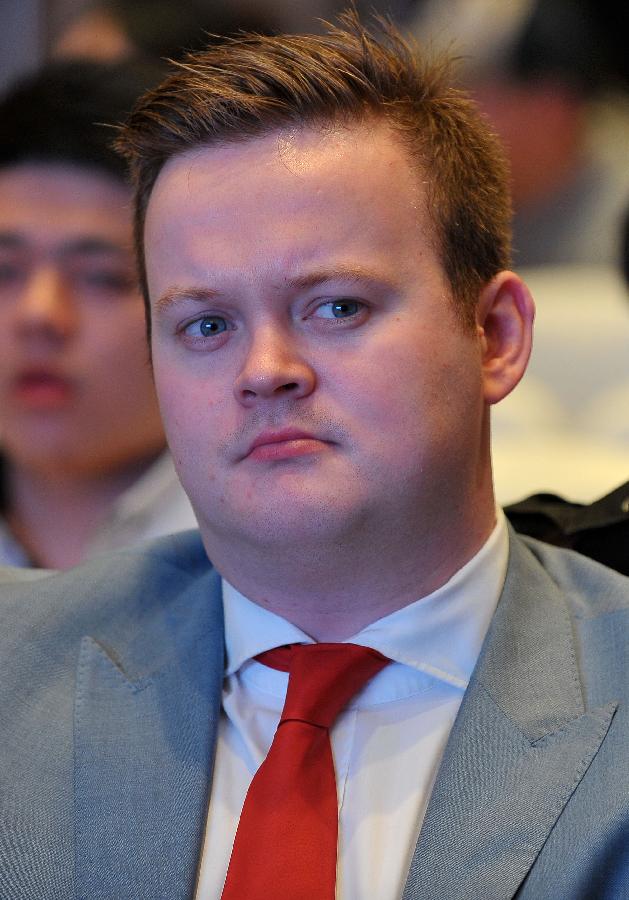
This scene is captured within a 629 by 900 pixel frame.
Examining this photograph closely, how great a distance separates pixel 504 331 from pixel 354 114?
1.08 feet

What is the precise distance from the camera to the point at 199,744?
1.25 metres

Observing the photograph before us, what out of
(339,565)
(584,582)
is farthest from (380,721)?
(584,582)

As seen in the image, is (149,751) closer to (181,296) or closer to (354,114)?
(181,296)

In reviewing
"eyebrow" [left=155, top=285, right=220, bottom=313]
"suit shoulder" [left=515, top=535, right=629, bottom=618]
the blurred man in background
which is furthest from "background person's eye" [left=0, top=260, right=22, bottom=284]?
"suit shoulder" [left=515, top=535, right=629, bottom=618]

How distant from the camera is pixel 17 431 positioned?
6.14 ft

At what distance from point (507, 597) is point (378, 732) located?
0.22 metres

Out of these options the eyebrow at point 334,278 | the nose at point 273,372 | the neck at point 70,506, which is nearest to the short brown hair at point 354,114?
the eyebrow at point 334,278

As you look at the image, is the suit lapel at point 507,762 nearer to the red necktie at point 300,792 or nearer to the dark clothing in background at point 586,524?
the red necktie at point 300,792

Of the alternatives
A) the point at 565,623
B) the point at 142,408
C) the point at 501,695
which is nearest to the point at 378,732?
the point at 501,695

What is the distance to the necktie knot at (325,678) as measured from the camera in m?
1.23

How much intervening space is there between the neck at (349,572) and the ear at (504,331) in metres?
0.16

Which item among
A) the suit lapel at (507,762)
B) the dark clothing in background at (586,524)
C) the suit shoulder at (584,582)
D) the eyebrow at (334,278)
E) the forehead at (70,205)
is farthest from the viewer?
the forehead at (70,205)

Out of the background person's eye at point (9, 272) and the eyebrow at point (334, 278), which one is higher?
the eyebrow at point (334, 278)

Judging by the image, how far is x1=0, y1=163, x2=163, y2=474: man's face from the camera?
5.83ft
